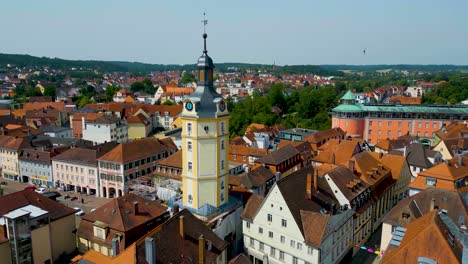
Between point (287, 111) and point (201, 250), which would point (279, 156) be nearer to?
point (201, 250)

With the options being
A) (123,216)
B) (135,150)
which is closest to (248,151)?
(135,150)

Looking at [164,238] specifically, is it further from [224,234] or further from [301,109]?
[301,109]

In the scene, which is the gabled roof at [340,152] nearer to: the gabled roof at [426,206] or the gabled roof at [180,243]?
the gabled roof at [426,206]

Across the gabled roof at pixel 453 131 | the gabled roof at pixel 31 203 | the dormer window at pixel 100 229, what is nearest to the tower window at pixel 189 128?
the dormer window at pixel 100 229

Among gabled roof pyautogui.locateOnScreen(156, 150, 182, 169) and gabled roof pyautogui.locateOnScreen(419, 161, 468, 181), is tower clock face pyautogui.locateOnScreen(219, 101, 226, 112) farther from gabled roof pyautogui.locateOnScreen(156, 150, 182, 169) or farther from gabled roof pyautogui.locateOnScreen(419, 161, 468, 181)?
gabled roof pyautogui.locateOnScreen(419, 161, 468, 181)

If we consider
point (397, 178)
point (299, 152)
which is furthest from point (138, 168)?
point (397, 178)

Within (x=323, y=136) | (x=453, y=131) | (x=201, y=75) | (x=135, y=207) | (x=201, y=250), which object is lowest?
(x=323, y=136)
